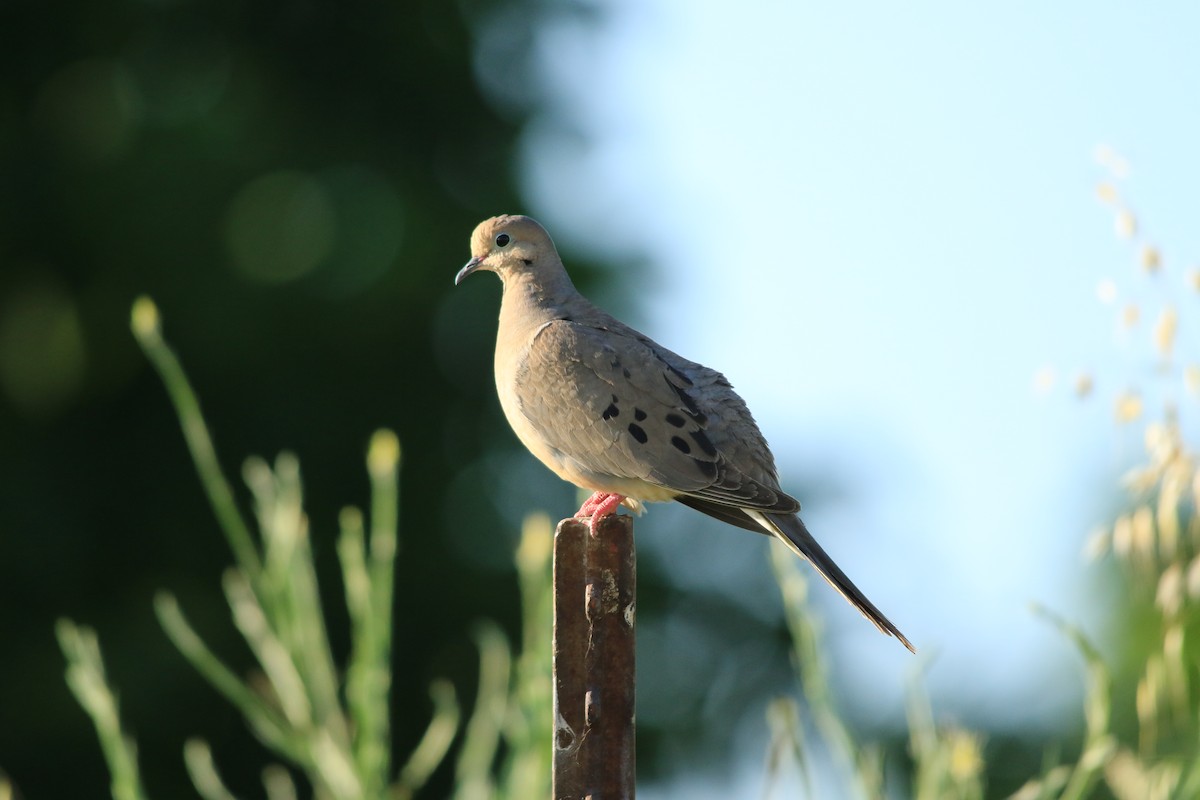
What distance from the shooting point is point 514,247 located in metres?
4.05

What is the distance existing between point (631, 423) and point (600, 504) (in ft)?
1.20

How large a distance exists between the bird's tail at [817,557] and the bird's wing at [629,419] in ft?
0.30

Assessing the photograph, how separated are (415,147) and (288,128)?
992 mm

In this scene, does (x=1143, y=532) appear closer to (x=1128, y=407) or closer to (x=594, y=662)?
(x=1128, y=407)

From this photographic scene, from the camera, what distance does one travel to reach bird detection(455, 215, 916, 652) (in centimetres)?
351

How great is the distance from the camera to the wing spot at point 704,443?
11.7 ft

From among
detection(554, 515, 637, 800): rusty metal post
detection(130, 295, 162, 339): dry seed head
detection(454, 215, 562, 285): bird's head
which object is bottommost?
detection(554, 515, 637, 800): rusty metal post

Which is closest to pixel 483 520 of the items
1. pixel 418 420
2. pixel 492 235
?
pixel 418 420

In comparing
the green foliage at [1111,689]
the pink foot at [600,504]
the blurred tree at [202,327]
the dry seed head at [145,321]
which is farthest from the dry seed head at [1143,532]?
the blurred tree at [202,327]

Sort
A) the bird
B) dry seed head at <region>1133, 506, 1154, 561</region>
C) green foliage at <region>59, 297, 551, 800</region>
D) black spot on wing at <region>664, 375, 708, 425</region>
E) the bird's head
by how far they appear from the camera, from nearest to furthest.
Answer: green foliage at <region>59, 297, 551, 800</region> < dry seed head at <region>1133, 506, 1154, 561</region> < the bird < black spot on wing at <region>664, 375, 708, 425</region> < the bird's head

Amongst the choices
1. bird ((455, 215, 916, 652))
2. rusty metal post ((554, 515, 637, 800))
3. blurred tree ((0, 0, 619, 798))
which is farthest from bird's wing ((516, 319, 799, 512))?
blurred tree ((0, 0, 619, 798))

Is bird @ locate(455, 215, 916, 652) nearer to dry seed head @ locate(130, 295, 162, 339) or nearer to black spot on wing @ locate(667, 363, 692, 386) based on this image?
black spot on wing @ locate(667, 363, 692, 386)

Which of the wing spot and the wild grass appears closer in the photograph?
the wild grass

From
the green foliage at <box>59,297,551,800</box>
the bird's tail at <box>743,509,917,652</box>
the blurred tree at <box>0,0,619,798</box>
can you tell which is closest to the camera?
the green foliage at <box>59,297,551,800</box>
